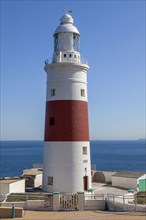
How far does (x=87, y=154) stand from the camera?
23.9 metres

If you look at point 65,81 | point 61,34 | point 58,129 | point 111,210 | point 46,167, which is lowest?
point 111,210

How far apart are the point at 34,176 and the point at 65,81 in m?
9.61

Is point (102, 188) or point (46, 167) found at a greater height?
point (46, 167)

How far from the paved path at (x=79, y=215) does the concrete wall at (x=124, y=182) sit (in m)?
7.45

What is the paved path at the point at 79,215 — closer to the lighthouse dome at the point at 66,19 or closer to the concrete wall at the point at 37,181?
the concrete wall at the point at 37,181

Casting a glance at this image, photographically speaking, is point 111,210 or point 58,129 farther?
point 58,129

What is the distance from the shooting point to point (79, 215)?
60.4ft

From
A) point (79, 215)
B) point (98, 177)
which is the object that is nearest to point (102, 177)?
point (98, 177)

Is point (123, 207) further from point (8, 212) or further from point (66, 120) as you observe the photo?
point (66, 120)

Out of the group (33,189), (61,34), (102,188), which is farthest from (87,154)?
(61,34)

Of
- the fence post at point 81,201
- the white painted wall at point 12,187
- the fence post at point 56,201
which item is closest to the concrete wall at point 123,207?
the fence post at point 81,201

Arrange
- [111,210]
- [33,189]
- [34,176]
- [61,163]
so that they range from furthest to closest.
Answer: [34,176] → [33,189] → [61,163] → [111,210]

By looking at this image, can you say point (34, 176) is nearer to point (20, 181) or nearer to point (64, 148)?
point (20, 181)

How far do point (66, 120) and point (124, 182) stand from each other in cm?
807
